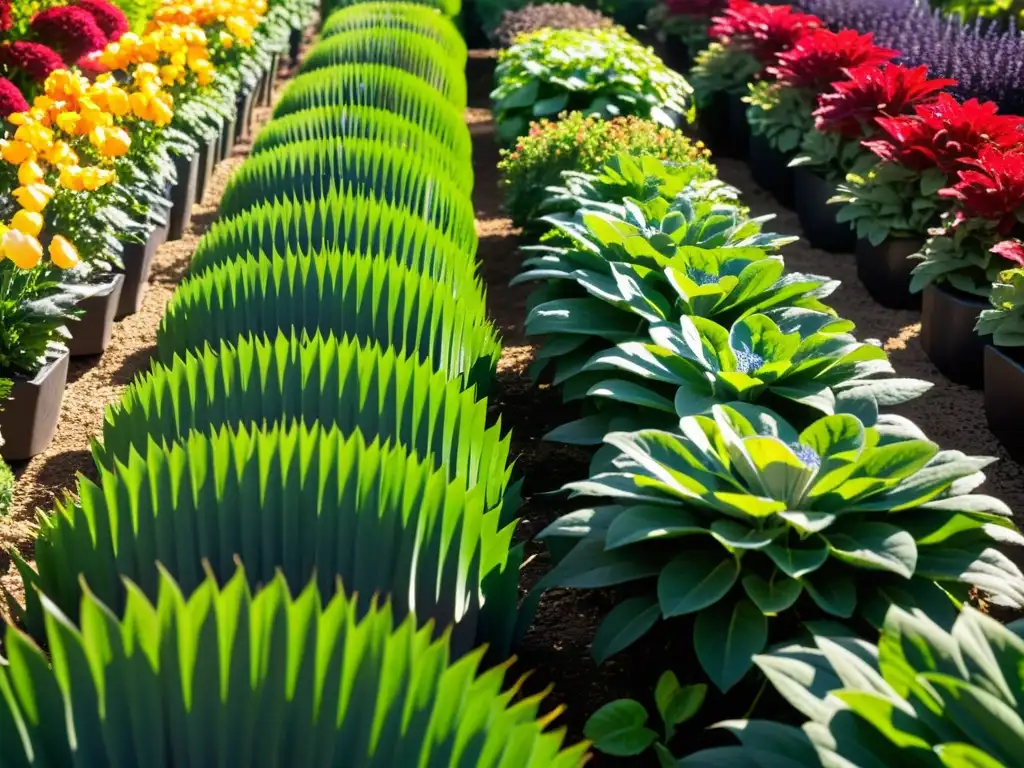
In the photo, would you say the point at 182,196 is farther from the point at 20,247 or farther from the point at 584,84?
the point at 20,247

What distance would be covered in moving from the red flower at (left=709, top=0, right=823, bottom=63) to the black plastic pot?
0.51 m

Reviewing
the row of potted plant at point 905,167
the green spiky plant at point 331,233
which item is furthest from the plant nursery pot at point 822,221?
the green spiky plant at point 331,233

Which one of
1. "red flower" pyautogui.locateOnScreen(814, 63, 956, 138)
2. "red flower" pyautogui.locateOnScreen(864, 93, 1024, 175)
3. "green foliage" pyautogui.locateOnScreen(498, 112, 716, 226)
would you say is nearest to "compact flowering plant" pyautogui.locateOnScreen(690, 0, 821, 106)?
"red flower" pyautogui.locateOnScreen(814, 63, 956, 138)

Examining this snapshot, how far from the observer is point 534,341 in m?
4.60

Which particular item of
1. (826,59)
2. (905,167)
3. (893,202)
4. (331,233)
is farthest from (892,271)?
(331,233)

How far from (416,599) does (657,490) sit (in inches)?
18.7

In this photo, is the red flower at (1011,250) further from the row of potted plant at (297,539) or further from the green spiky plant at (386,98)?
the green spiky plant at (386,98)

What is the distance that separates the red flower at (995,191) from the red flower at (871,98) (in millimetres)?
1141

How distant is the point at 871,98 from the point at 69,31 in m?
3.57

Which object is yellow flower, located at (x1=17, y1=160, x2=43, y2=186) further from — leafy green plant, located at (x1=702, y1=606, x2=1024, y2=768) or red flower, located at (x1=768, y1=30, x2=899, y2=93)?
red flower, located at (x1=768, y1=30, x2=899, y2=93)

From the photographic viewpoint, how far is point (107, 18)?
559 centimetres

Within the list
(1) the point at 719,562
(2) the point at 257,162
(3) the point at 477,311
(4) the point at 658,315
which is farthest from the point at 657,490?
(2) the point at 257,162

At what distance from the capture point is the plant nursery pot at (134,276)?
4848mm

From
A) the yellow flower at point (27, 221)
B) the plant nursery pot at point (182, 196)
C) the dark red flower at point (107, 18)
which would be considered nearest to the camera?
the yellow flower at point (27, 221)
